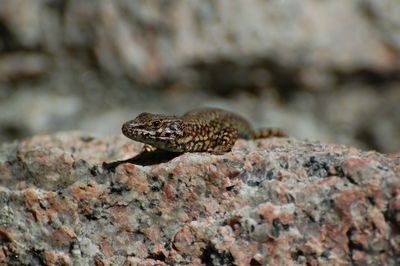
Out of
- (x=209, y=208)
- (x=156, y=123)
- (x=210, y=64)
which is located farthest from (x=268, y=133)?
(x=209, y=208)

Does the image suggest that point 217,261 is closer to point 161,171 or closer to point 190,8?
point 161,171

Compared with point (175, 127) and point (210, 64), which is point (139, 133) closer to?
point (175, 127)

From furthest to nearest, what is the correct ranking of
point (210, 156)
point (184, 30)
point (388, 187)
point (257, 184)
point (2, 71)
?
point (2, 71) → point (184, 30) → point (210, 156) → point (257, 184) → point (388, 187)

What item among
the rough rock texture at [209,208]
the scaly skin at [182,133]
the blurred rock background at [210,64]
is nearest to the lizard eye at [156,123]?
the scaly skin at [182,133]

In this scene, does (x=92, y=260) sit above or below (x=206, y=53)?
below

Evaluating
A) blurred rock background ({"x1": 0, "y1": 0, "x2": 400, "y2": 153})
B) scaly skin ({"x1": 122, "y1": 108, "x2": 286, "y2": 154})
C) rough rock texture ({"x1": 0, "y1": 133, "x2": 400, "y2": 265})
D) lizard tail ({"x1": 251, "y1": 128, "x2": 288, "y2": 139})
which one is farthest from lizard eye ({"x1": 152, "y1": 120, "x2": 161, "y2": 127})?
blurred rock background ({"x1": 0, "y1": 0, "x2": 400, "y2": 153})

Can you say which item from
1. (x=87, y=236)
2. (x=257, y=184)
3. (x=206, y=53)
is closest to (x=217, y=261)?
(x=257, y=184)

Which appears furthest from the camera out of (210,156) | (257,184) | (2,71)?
(2,71)
